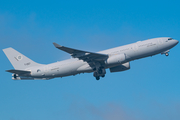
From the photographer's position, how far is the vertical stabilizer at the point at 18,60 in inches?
1935

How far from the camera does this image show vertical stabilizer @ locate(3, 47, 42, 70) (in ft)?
161

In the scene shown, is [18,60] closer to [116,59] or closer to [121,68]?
[116,59]

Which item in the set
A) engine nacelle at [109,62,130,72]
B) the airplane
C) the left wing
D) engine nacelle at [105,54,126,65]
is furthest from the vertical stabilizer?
engine nacelle at [109,62,130,72]

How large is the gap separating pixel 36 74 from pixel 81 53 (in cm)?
947

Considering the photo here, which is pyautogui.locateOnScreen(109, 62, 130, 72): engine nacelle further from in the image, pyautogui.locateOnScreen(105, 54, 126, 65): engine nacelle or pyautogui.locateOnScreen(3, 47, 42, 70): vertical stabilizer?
pyautogui.locateOnScreen(3, 47, 42, 70): vertical stabilizer

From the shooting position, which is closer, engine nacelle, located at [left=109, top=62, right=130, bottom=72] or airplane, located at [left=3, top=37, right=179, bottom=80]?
airplane, located at [left=3, top=37, right=179, bottom=80]

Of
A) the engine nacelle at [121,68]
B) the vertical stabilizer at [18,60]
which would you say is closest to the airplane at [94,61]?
the vertical stabilizer at [18,60]

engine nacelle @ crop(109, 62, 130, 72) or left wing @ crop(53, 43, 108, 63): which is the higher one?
left wing @ crop(53, 43, 108, 63)

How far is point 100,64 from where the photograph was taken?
4572 centimetres

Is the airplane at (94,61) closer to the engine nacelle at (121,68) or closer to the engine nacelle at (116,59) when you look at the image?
the engine nacelle at (116,59)

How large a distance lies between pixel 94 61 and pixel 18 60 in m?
15.1

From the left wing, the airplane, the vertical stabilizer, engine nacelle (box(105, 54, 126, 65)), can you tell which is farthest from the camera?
the vertical stabilizer

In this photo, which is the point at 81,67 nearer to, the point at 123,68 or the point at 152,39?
the point at 123,68

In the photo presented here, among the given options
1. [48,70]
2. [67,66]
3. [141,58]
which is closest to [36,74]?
[48,70]
